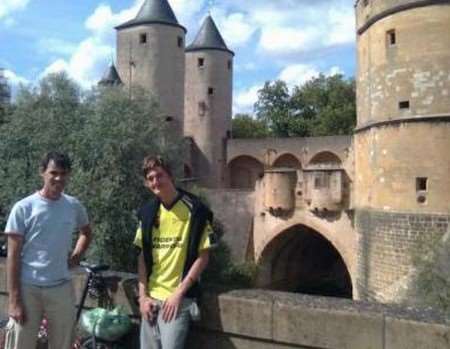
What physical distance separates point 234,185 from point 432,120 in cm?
2203

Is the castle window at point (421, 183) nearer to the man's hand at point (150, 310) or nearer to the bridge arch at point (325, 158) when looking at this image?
the man's hand at point (150, 310)

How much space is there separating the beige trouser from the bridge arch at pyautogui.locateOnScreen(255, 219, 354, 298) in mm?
19917

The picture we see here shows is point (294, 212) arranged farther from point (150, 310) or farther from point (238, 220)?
point (150, 310)

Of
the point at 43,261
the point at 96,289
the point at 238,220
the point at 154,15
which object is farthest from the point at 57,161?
the point at 154,15

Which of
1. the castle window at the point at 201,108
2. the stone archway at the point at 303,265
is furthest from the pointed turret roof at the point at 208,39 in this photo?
the stone archway at the point at 303,265

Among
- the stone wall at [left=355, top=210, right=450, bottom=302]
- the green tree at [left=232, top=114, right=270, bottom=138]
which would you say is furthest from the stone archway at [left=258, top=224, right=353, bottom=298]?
the green tree at [left=232, top=114, right=270, bottom=138]

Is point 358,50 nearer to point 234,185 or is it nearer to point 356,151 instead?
point 356,151

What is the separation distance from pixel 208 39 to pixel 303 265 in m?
16.6

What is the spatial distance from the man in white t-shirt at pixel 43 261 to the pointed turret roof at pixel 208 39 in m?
35.3

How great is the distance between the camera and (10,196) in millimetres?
19219

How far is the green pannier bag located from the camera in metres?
3.84

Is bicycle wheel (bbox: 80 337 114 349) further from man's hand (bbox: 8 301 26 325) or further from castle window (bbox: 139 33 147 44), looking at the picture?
castle window (bbox: 139 33 147 44)

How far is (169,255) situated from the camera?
3.35 meters

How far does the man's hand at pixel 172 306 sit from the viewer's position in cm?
325
